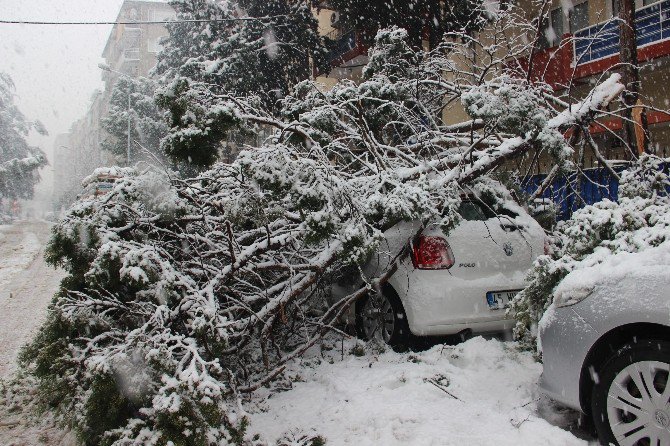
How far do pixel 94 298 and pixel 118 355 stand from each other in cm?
109

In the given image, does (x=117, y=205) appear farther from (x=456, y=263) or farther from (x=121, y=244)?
(x=456, y=263)

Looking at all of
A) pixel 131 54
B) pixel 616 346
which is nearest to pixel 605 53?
pixel 616 346

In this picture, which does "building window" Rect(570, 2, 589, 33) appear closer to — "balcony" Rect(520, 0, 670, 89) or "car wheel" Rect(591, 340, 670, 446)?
"balcony" Rect(520, 0, 670, 89)

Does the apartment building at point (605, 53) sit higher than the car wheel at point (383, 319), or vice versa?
the apartment building at point (605, 53)

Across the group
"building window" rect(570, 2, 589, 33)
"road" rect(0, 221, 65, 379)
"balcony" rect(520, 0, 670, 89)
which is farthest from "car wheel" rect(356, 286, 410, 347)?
"building window" rect(570, 2, 589, 33)

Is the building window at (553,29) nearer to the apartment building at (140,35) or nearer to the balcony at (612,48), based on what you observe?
the balcony at (612,48)

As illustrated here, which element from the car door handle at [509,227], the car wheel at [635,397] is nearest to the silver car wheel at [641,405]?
the car wheel at [635,397]

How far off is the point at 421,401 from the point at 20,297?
8.63 metres

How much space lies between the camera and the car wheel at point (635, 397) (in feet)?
8.39

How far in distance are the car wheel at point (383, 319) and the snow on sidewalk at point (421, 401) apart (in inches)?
8.8

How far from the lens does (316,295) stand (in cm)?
527

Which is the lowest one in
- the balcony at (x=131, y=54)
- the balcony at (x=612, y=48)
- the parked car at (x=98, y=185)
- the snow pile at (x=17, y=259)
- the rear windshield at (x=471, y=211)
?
the snow pile at (x=17, y=259)

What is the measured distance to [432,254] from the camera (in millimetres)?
4574

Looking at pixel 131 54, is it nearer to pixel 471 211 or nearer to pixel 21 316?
pixel 21 316
